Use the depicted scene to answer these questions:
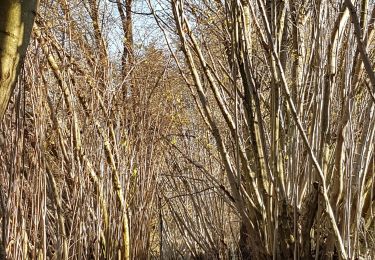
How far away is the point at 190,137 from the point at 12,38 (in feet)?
10.9

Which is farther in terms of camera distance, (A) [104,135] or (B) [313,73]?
(A) [104,135]

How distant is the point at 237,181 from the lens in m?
3.35

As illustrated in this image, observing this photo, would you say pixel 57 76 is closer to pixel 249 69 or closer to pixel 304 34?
pixel 249 69

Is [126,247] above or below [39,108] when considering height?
below

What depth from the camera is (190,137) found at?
507 centimetres

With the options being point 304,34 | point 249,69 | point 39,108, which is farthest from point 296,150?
point 39,108

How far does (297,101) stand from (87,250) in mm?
1499

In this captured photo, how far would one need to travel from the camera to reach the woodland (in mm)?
2744

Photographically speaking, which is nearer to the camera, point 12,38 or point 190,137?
point 12,38

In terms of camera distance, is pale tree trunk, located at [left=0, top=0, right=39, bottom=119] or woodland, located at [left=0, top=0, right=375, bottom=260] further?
woodland, located at [left=0, top=0, right=375, bottom=260]

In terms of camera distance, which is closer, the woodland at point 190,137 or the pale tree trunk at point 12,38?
the pale tree trunk at point 12,38

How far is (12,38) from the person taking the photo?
1.80 metres

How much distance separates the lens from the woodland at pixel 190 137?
2.74m

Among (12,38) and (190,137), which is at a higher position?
(190,137)
